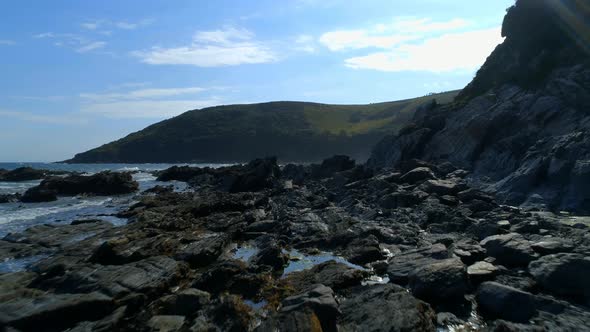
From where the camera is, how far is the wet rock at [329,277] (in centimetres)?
1765

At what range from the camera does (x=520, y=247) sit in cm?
1825

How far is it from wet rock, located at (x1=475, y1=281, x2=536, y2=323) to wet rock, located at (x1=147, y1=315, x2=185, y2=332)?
10568 millimetres

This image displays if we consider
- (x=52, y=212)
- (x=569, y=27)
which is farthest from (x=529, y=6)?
(x=52, y=212)

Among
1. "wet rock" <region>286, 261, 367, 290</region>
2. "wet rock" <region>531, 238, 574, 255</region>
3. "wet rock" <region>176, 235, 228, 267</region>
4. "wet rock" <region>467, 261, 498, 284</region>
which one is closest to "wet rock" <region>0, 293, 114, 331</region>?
"wet rock" <region>176, 235, 228, 267</region>

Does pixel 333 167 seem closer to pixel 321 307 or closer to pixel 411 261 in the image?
pixel 411 261

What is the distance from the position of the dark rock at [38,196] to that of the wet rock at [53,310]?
161ft

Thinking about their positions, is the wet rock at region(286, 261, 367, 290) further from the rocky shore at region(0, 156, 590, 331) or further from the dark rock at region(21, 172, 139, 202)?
the dark rock at region(21, 172, 139, 202)

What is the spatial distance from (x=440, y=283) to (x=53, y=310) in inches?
558

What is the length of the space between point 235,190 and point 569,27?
172 feet

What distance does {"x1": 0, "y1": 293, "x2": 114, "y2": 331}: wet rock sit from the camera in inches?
563

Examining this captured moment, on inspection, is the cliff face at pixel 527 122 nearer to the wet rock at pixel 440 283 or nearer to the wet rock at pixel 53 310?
the wet rock at pixel 440 283

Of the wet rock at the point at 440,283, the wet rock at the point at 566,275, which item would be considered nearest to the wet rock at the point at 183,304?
the wet rock at the point at 440,283

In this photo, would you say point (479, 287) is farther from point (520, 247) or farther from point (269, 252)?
point (269, 252)

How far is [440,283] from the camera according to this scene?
15539mm
